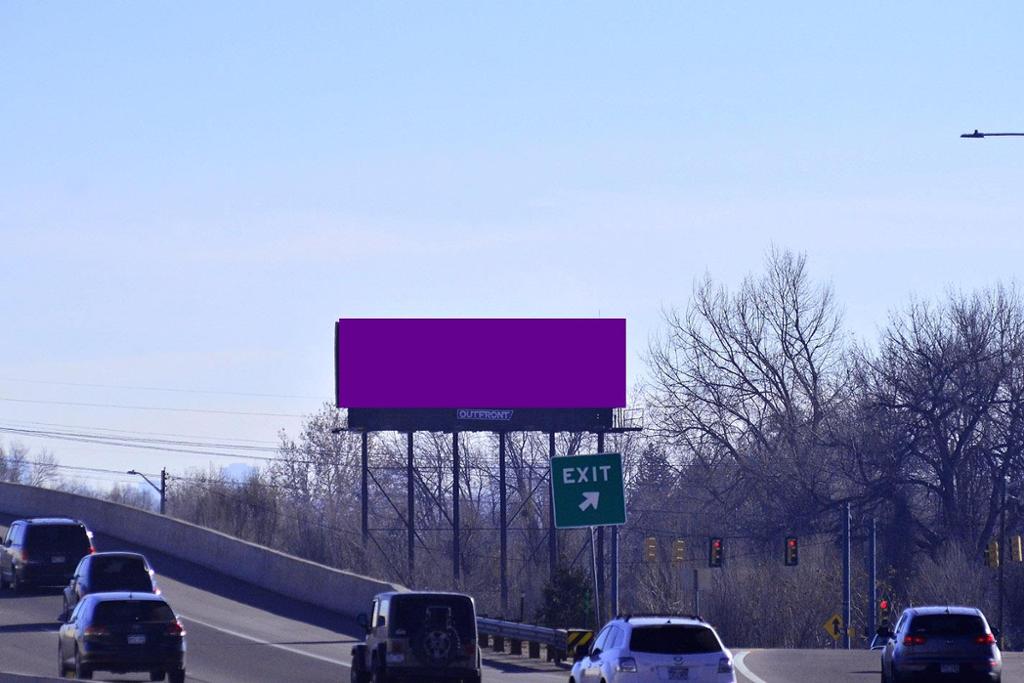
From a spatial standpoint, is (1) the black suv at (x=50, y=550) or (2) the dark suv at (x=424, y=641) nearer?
(2) the dark suv at (x=424, y=641)

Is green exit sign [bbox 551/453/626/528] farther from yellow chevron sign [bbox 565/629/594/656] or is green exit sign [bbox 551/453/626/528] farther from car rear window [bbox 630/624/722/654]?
car rear window [bbox 630/624/722/654]

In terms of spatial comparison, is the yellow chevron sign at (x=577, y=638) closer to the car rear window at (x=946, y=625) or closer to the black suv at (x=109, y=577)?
the car rear window at (x=946, y=625)

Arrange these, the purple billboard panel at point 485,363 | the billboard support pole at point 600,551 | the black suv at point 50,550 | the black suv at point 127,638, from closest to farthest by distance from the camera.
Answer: the black suv at point 127,638, the black suv at point 50,550, the billboard support pole at point 600,551, the purple billboard panel at point 485,363

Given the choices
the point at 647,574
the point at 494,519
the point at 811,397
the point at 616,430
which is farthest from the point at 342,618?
the point at 494,519

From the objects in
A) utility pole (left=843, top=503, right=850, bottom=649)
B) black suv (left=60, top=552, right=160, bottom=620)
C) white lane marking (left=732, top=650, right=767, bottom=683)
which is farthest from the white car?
utility pole (left=843, top=503, right=850, bottom=649)

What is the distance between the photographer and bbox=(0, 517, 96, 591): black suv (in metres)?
37.3

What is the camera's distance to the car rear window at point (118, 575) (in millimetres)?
31297

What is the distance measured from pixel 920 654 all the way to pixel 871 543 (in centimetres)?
3093

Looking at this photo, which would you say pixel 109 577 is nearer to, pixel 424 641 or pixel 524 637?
pixel 524 637

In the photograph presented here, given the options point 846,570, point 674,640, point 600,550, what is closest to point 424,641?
point 674,640

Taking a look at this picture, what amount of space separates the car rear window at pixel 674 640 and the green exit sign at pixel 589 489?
917 cm

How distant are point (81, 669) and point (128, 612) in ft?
3.43

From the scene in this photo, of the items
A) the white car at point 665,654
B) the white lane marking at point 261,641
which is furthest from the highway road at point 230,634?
the white car at point 665,654

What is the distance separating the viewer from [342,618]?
3822 cm
